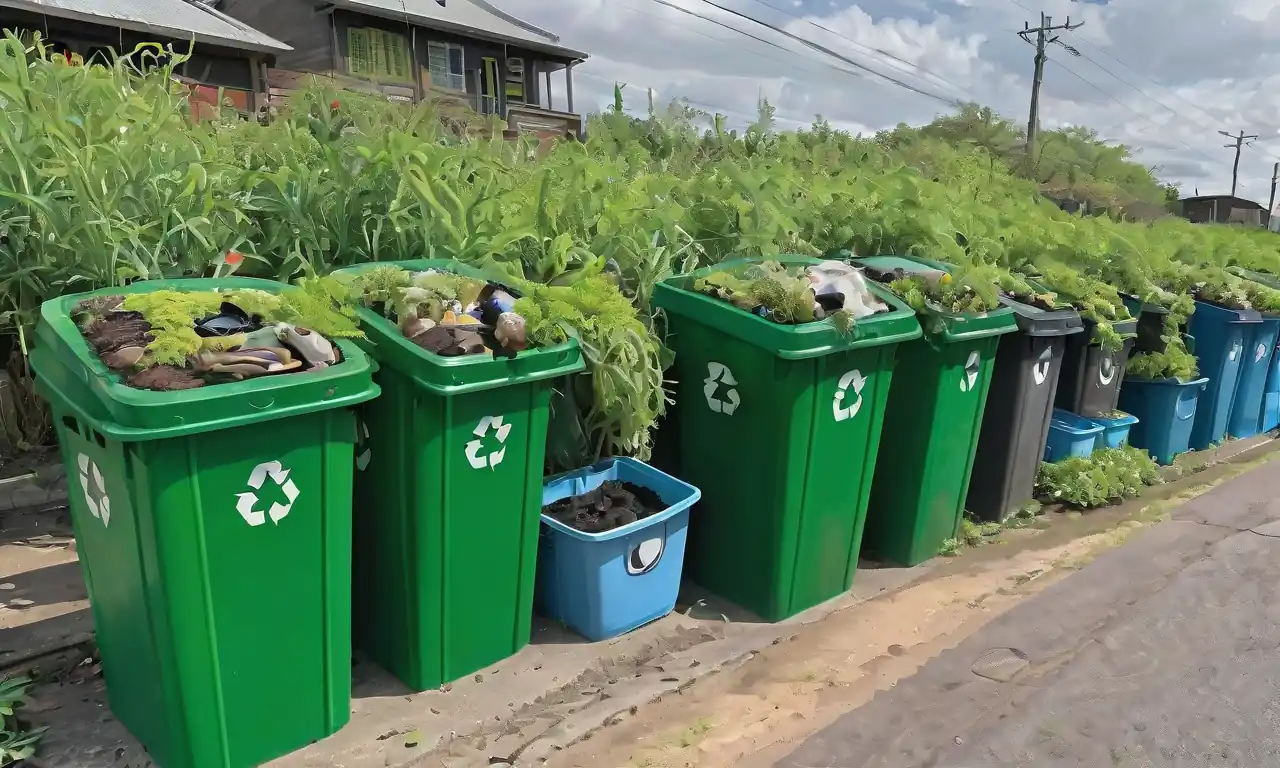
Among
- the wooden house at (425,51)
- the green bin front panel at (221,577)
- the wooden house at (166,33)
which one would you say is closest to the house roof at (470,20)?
the wooden house at (425,51)

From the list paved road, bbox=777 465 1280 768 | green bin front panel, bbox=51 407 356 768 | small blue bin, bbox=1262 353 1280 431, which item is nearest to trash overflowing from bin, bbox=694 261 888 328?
paved road, bbox=777 465 1280 768

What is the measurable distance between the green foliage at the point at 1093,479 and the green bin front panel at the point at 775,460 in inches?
78.1

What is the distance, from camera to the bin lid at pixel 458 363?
2475 millimetres

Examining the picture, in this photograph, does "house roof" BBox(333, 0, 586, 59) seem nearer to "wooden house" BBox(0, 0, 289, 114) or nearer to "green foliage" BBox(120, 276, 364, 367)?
"wooden house" BBox(0, 0, 289, 114)

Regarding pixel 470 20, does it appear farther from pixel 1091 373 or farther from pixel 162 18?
pixel 1091 373

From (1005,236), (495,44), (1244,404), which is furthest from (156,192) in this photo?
(495,44)

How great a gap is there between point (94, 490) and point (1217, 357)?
267 inches

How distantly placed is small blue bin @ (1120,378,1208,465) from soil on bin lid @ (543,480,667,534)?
4.07 metres

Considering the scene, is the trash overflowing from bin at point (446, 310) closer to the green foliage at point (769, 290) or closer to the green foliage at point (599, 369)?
the green foliage at point (599, 369)

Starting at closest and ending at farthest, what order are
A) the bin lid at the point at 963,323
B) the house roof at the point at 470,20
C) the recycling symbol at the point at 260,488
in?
the recycling symbol at the point at 260,488
the bin lid at the point at 963,323
the house roof at the point at 470,20

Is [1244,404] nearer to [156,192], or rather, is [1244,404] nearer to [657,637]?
[657,637]

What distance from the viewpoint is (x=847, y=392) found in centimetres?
341

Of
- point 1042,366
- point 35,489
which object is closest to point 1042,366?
point 1042,366

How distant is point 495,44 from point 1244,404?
20667 mm
